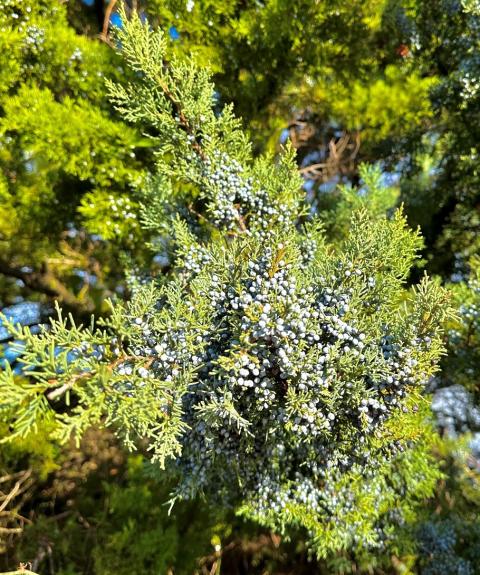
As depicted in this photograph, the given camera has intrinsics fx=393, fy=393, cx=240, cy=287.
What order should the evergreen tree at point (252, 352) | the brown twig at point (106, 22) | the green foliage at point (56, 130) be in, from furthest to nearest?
1. the brown twig at point (106, 22)
2. the green foliage at point (56, 130)
3. the evergreen tree at point (252, 352)

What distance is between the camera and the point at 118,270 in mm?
4094

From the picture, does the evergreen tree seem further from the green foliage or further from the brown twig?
the brown twig

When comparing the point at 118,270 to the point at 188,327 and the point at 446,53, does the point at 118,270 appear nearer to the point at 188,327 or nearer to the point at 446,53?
the point at 188,327

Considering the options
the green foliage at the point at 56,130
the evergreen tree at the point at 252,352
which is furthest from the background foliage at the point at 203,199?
the evergreen tree at the point at 252,352

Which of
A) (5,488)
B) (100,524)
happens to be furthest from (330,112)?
(5,488)

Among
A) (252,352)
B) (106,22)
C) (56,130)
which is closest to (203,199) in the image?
(56,130)

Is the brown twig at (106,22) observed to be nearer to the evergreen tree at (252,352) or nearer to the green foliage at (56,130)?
the green foliage at (56,130)

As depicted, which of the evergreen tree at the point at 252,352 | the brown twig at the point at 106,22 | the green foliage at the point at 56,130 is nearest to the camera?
the evergreen tree at the point at 252,352

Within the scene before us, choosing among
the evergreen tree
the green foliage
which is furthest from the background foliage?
the evergreen tree

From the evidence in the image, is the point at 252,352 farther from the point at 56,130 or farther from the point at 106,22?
the point at 106,22

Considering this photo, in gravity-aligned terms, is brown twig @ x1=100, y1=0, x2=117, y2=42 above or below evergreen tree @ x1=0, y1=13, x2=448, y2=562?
above

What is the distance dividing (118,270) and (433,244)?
353 centimetres

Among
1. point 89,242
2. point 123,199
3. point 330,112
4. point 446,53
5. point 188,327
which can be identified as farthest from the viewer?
point 89,242

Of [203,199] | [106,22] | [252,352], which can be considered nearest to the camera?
[252,352]
